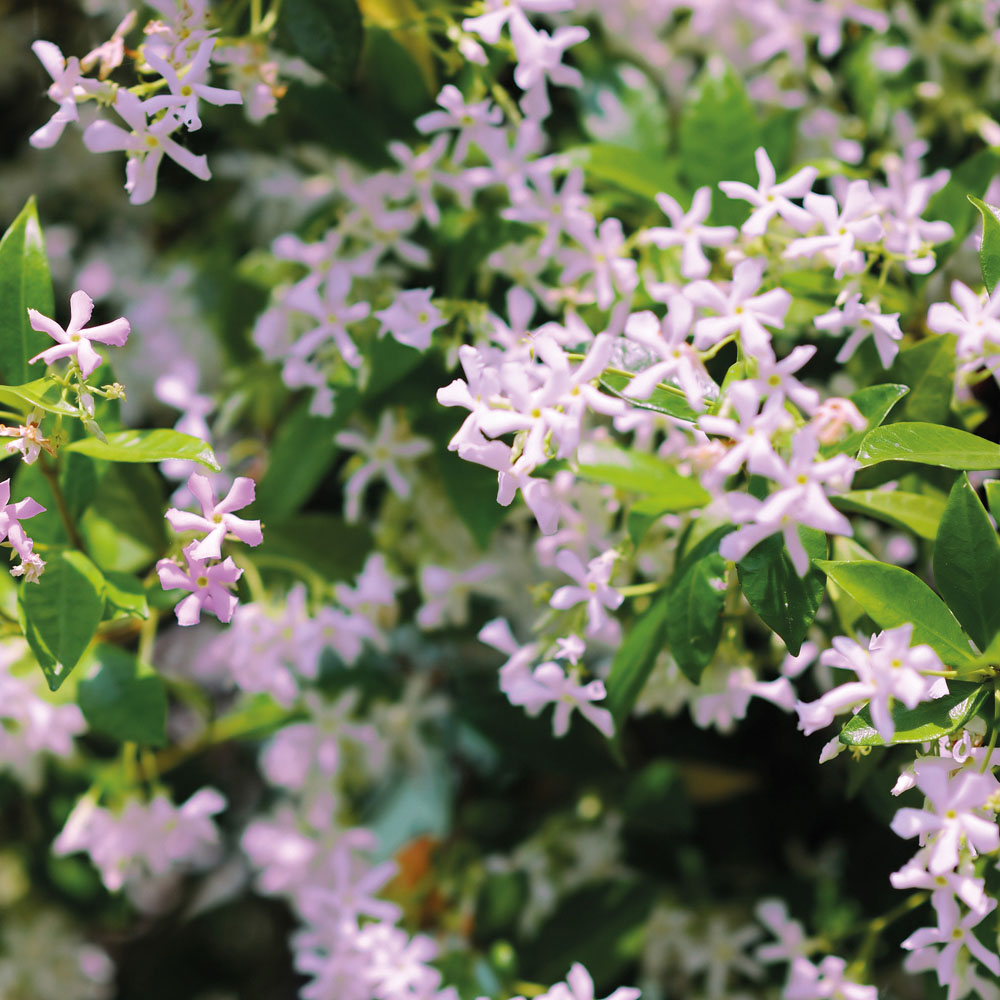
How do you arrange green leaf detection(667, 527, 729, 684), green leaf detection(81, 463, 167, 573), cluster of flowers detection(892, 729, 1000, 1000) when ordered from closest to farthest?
cluster of flowers detection(892, 729, 1000, 1000)
green leaf detection(667, 527, 729, 684)
green leaf detection(81, 463, 167, 573)

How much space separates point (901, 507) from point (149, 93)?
689mm

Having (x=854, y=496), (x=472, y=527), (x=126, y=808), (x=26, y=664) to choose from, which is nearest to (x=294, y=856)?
(x=126, y=808)

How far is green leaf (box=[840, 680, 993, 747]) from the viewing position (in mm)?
648

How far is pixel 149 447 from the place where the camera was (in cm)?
73

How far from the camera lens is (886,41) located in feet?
3.76

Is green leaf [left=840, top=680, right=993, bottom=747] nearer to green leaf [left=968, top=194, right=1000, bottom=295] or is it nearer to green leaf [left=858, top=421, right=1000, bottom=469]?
green leaf [left=858, top=421, right=1000, bottom=469]

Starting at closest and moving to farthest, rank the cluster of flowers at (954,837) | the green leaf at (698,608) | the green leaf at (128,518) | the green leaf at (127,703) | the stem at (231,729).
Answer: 1. the cluster of flowers at (954,837)
2. the green leaf at (698,608)
3. the green leaf at (127,703)
4. the green leaf at (128,518)
5. the stem at (231,729)

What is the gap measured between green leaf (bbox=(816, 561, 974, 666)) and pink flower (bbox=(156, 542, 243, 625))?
406 mm

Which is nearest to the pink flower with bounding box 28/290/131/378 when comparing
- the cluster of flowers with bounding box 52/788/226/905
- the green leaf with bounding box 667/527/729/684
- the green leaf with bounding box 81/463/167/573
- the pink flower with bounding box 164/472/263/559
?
the pink flower with bounding box 164/472/263/559

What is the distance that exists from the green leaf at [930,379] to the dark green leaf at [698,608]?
0.76 feet

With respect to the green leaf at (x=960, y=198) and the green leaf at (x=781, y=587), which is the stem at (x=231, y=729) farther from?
the green leaf at (x=960, y=198)

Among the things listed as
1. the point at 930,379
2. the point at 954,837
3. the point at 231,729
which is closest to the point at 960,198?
the point at 930,379

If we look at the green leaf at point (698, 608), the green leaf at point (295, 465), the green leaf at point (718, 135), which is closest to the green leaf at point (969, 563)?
the green leaf at point (698, 608)

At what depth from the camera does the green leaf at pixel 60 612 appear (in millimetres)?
708
